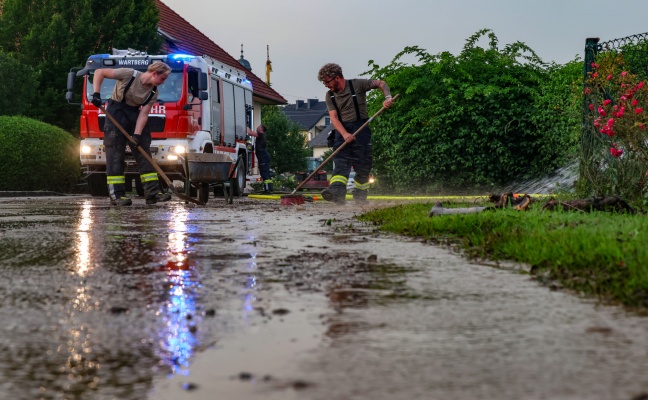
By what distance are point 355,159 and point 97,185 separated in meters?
7.87

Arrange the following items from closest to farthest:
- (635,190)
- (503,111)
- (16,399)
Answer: (16,399), (635,190), (503,111)

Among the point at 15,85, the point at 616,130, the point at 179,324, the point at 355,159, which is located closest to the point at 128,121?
the point at 355,159

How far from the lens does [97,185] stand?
2264 cm

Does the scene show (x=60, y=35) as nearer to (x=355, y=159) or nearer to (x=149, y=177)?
(x=149, y=177)

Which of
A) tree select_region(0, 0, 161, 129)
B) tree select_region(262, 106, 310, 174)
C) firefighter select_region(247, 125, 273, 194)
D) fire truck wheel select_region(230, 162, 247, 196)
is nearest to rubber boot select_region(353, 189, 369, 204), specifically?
fire truck wheel select_region(230, 162, 247, 196)

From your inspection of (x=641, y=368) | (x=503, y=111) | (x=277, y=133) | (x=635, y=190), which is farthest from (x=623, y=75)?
(x=277, y=133)

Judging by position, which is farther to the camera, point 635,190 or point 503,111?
point 503,111

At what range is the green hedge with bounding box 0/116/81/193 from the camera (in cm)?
2409

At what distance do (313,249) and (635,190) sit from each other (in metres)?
4.96

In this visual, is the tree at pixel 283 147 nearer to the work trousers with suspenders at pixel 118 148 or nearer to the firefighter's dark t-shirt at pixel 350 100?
the work trousers with suspenders at pixel 118 148

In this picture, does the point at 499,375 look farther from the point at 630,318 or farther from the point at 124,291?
the point at 124,291

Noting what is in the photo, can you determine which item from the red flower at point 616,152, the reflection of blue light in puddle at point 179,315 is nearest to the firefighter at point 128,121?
the red flower at point 616,152

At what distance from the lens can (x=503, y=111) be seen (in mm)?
24000

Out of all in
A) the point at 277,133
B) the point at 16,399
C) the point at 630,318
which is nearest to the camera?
the point at 16,399
